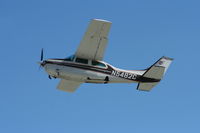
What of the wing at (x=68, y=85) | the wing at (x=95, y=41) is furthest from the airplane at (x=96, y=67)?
the wing at (x=68, y=85)

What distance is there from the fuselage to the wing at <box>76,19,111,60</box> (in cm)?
40

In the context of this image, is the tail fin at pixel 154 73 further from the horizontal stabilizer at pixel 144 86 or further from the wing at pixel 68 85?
the wing at pixel 68 85

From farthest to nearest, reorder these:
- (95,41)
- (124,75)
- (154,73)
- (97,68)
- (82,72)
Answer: (124,75)
(154,73)
(97,68)
(82,72)
(95,41)

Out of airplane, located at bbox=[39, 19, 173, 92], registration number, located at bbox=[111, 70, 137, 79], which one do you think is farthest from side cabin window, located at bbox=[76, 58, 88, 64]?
registration number, located at bbox=[111, 70, 137, 79]

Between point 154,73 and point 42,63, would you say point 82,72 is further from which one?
point 154,73

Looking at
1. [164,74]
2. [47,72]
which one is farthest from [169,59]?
[47,72]

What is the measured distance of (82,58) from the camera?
30.6 m

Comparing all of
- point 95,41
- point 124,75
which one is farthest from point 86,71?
point 124,75

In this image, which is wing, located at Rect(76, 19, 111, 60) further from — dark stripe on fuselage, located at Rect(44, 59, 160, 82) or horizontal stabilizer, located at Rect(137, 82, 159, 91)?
horizontal stabilizer, located at Rect(137, 82, 159, 91)

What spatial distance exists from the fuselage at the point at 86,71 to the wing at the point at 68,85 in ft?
8.99

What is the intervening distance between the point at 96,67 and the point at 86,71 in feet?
2.47

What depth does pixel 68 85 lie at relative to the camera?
33375 millimetres

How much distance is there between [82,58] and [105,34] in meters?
2.43

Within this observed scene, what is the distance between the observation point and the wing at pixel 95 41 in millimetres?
28781
